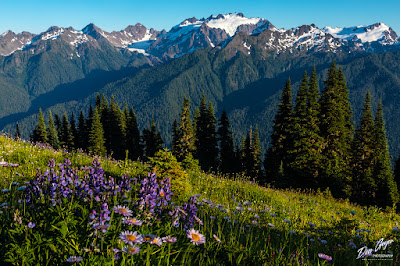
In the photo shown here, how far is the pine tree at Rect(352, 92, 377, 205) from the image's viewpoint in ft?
118

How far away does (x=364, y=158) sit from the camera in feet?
121

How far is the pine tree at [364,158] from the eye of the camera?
36.1 m

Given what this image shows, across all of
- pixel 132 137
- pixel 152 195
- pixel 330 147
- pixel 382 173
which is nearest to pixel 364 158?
pixel 382 173

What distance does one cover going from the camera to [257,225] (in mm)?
5328

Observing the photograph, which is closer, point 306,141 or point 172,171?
point 172,171

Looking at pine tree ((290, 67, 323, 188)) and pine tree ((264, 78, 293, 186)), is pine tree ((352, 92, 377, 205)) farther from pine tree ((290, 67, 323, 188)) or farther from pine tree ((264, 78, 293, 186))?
pine tree ((264, 78, 293, 186))

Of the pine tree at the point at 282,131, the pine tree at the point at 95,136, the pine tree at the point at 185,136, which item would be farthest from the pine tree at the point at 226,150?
the pine tree at the point at 95,136

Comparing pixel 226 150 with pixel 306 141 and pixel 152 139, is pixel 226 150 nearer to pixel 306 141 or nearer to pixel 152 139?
pixel 152 139

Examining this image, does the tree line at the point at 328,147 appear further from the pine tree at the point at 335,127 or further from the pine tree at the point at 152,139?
the pine tree at the point at 152,139

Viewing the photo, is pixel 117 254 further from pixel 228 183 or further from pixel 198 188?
pixel 228 183

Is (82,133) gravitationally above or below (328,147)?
above

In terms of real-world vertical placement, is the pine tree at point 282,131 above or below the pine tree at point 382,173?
above

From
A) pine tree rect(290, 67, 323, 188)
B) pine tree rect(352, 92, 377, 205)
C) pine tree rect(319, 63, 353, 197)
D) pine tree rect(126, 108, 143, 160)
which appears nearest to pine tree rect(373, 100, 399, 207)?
pine tree rect(352, 92, 377, 205)

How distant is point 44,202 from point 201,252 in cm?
207
